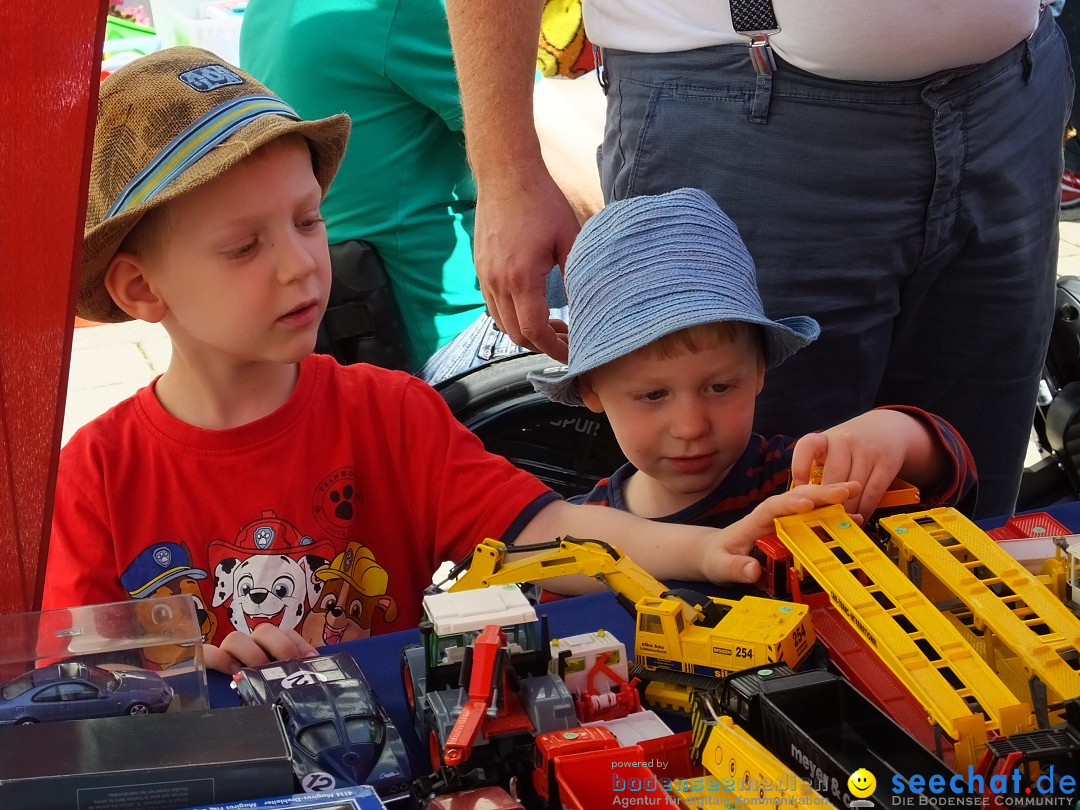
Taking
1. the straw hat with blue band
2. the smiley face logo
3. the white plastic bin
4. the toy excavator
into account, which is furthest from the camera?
the white plastic bin

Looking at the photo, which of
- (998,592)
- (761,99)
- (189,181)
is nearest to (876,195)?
(761,99)

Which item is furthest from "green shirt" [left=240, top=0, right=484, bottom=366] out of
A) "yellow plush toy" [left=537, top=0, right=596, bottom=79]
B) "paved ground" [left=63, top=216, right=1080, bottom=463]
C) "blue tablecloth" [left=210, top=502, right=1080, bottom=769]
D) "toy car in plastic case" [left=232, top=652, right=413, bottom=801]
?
"paved ground" [left=63, top=216, right=1080, bottom=463]

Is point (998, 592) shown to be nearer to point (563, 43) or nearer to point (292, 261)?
point (292, 261)

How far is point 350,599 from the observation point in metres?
1.78

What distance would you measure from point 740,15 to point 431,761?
3.46 ft

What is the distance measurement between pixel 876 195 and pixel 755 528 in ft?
1.90

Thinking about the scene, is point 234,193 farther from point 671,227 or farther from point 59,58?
point 671,227

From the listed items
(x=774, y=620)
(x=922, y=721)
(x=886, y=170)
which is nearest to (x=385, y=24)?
(x=886, y=170)

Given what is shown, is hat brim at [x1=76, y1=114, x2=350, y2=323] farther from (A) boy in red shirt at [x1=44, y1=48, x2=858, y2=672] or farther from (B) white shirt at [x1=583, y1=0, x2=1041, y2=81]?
(B) white shirt at [x1=583, y1=0, x2=1041, y2=81]

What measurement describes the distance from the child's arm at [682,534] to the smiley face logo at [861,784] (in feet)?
1.62

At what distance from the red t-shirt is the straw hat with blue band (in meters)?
0.29

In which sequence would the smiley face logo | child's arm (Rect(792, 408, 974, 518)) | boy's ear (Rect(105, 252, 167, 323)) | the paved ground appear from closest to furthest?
the smiley face logo, child's arm (Rect(792, 408, 974, 518)), boy's ear (Rect(105, 252, 167, 323)), the paved ground

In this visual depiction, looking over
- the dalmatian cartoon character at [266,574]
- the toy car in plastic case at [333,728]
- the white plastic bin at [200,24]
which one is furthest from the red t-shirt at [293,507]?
the white plastic bin at [200,24]

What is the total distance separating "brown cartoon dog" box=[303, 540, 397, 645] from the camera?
1.73 m
